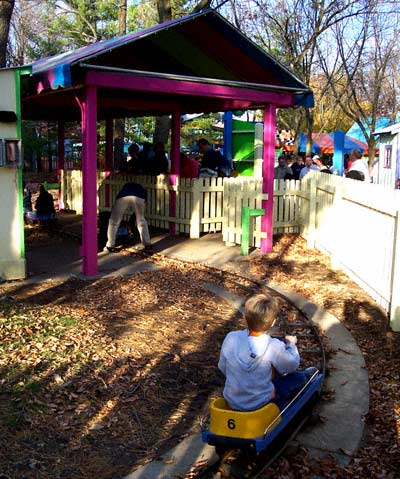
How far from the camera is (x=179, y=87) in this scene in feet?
32.2

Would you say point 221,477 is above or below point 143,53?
below

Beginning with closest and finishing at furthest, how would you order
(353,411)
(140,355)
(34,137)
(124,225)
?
(353,411) < (140,355) < (124,225) < (34,137)

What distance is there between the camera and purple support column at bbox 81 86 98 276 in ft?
29.3

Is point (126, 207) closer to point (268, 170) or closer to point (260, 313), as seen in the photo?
point (268, 170)

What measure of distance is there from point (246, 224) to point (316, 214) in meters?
1.46

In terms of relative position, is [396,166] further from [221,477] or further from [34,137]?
[221,477]

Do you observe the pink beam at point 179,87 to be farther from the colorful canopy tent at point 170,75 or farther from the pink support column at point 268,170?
the pink support column at point 268,170

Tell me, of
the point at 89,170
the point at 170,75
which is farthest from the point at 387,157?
the point at 89,170

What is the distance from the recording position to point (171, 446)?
432 cm

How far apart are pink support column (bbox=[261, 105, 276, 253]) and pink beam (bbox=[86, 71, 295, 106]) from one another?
11.7 inches

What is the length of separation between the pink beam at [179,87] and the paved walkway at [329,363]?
286 centimetres

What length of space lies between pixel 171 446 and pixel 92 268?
210 inches

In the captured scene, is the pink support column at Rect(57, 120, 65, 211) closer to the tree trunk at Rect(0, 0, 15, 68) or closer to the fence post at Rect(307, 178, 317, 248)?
the tree trunk at Rect(0, 0, 15, 68)

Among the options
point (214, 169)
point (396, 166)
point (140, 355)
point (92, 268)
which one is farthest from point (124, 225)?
point (396, 166)
